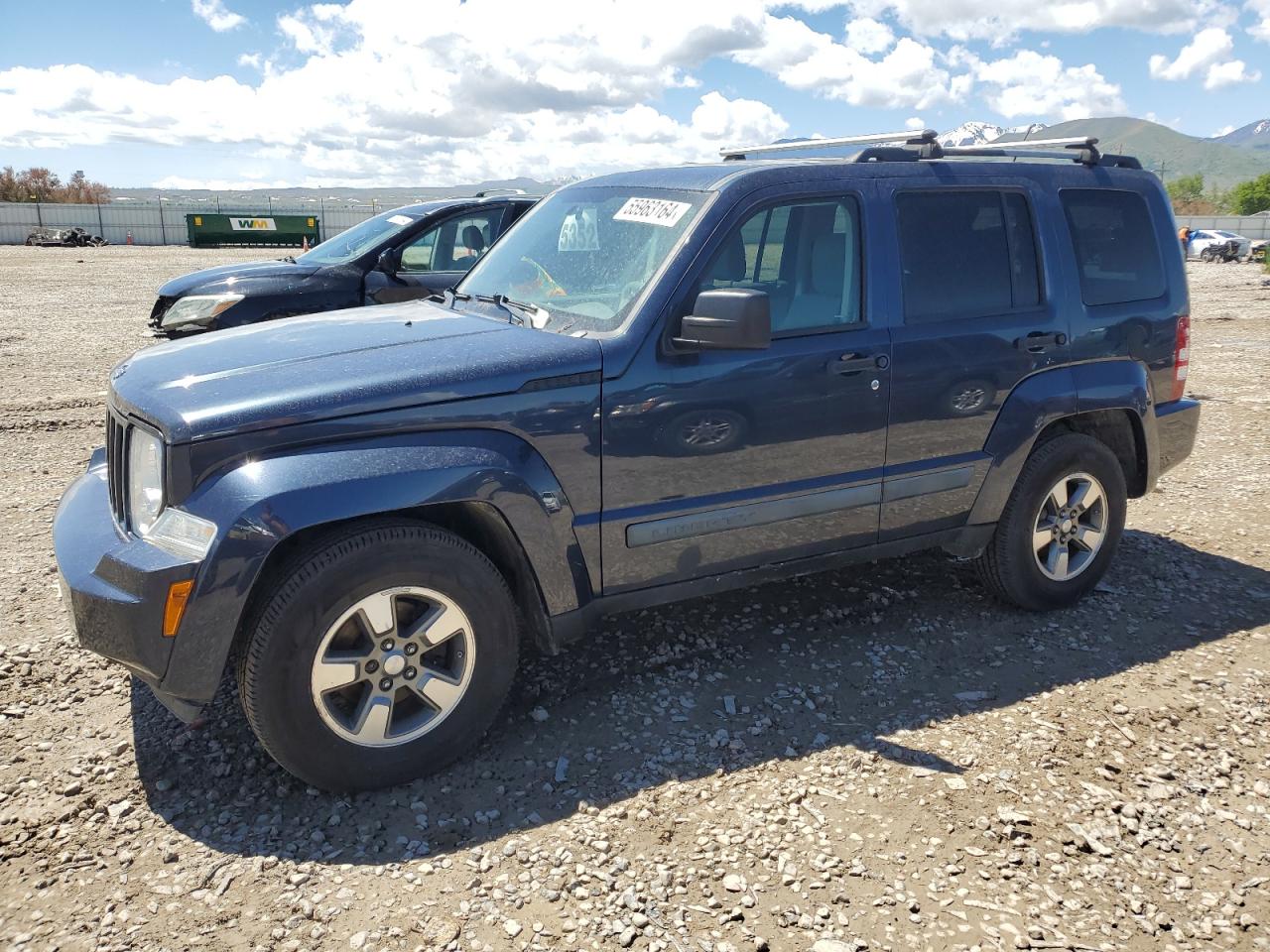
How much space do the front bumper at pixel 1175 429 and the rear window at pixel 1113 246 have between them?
1.94ft

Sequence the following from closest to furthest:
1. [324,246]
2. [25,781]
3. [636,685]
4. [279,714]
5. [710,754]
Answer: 1. [279,714]
2. [25,781]
3. [710,754]
4. [636,685]
5. [324,246]

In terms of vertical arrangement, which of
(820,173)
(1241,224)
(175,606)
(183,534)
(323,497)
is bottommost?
(175,606)

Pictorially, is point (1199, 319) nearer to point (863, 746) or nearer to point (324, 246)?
point (324, 246)

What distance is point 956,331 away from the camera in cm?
409

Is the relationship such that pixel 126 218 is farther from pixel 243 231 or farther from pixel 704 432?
pixel 704 432

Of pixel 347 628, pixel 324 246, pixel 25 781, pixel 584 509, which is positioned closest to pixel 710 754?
pixel 584 509

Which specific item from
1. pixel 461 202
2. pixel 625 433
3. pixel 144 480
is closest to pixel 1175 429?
pixel 625 433

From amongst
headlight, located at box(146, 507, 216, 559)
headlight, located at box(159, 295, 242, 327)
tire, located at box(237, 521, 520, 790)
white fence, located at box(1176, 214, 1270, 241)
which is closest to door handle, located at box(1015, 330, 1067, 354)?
tire, located at box(237, 521, 520, 790)

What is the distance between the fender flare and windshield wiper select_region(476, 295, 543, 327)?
2.09 m

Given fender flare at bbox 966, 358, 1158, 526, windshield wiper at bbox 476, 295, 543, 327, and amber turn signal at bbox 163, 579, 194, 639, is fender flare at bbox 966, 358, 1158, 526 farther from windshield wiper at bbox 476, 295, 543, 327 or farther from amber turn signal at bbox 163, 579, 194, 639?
amber turn signal at bbox 163, 579, 194, 639

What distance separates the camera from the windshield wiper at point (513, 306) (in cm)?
372

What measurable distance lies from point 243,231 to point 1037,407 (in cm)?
4535

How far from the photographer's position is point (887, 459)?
13.2 ft

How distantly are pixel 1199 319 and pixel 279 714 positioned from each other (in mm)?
18526
